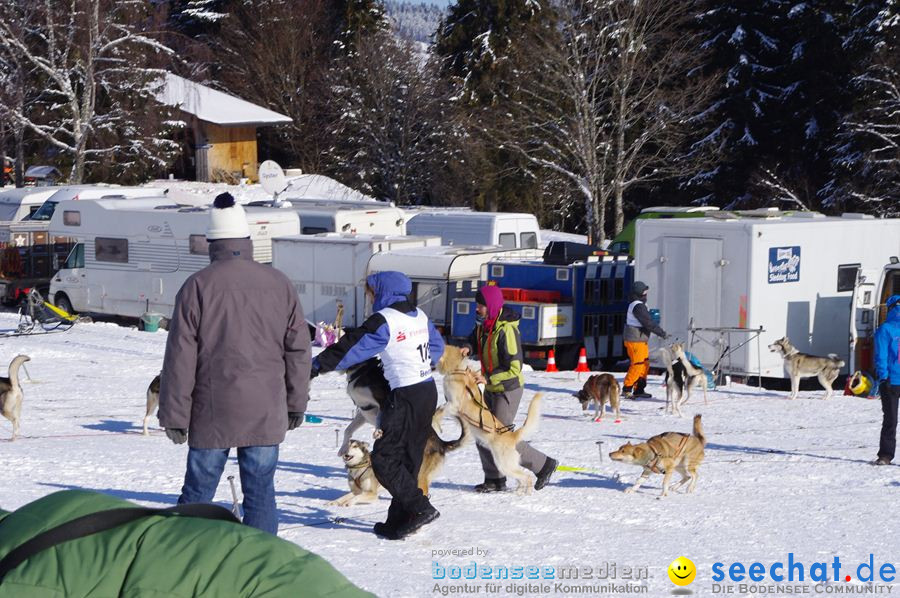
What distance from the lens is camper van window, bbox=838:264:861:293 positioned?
675 inches

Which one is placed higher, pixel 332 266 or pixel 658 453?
pixel 332 266

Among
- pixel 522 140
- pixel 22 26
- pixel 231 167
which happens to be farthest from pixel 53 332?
pixel 231 167

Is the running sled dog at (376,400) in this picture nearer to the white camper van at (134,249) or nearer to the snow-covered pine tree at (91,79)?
the white camper van at (134,249)

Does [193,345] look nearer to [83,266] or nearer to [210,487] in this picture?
[210,487]

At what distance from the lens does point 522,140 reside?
3616cm

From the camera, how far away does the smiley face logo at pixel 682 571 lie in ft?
20.3

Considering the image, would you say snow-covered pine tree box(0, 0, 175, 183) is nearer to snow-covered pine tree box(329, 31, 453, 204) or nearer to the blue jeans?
snow-covered pine tree box(329, 31, 453, 204)

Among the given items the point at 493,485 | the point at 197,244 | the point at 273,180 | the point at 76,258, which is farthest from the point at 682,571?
the point at 273,180

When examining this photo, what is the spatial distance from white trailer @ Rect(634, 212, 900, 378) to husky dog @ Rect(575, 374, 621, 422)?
159 inches

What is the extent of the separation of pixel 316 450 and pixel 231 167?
Result: 1640 inches

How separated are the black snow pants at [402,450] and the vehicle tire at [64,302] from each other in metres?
19.8

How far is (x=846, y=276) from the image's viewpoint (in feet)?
56.6

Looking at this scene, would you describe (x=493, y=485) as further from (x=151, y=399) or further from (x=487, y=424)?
(x=151, y=399)

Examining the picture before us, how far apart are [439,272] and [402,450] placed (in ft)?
41.6
